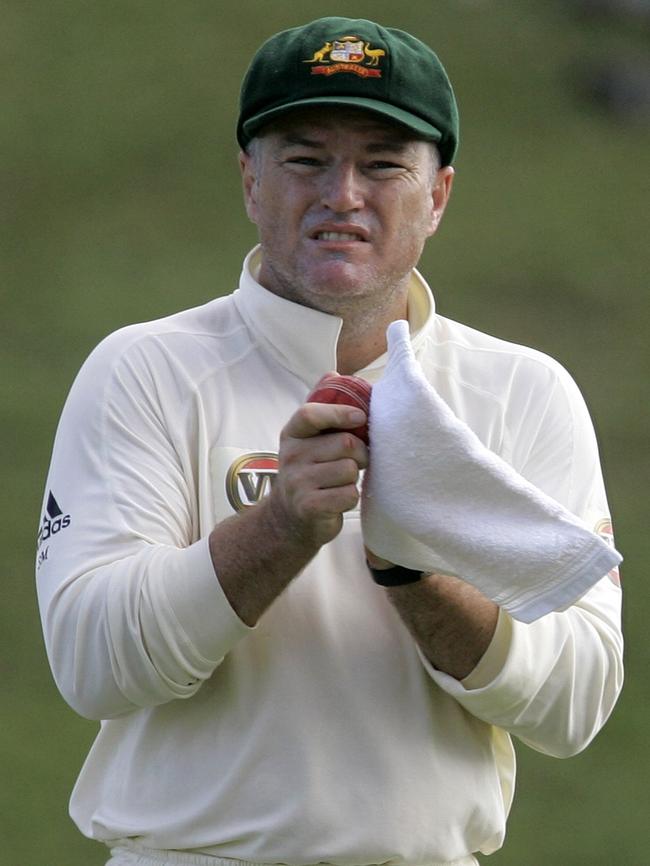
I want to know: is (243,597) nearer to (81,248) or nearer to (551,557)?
(551,557)

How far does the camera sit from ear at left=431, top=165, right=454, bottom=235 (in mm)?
2822

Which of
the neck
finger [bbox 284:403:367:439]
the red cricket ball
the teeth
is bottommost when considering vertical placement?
finger [bbox 284:403:367:439]

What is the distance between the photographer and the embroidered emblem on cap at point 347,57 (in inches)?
105

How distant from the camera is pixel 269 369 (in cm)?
272

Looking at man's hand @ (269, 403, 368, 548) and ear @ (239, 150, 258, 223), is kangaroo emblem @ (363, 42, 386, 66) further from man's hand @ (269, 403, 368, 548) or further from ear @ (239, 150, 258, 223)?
man's hand @ (269, 403, 368, 548)

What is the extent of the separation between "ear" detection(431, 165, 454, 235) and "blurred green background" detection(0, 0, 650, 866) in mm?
5226

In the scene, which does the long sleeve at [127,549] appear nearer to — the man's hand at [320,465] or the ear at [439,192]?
the man's hand at [320,465]

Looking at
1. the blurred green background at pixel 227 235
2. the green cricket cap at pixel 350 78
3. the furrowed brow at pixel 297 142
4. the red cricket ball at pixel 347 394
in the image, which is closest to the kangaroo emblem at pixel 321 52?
the green cricket cap at pixel 350 78

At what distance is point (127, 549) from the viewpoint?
2498mm

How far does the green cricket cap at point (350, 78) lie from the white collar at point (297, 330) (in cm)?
24

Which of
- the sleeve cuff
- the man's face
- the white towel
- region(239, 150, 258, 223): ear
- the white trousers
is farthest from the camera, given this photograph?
region(239, 150, 258, 223): ear

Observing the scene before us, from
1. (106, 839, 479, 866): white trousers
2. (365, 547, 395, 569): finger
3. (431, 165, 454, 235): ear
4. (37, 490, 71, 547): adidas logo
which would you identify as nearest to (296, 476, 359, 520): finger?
(365, 547, 395, 569): finger

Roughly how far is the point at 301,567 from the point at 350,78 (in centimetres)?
70

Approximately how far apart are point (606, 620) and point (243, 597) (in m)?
0.55
